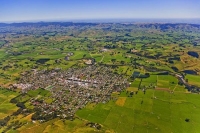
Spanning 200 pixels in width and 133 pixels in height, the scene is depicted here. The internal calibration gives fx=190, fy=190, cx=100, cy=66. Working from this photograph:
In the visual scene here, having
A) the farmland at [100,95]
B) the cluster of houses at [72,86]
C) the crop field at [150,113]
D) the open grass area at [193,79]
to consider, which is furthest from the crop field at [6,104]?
the open grass area at [193,79]

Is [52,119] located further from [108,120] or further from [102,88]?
[102,88]

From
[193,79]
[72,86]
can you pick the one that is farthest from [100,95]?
[193,79]

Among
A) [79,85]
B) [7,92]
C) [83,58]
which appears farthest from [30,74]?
[83,58]

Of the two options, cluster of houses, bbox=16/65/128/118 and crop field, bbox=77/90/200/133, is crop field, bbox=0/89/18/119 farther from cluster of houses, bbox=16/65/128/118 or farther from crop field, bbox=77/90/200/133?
crop field, bbox=77/90/200/133

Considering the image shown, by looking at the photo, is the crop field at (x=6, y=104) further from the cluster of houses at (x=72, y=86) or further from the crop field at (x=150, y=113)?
the crop field at (x=150, y=113)

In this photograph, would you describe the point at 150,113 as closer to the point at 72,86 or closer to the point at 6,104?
the point at 72,86

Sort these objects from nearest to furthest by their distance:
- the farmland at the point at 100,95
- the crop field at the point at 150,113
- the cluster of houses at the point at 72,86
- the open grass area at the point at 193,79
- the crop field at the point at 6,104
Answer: the crop field at the point at 150,113, the farmland at the point at 100,95, the crop field at the point at 6,104, the cluster of houses at the point at 72,86, the open grass area at the point at 193,79
